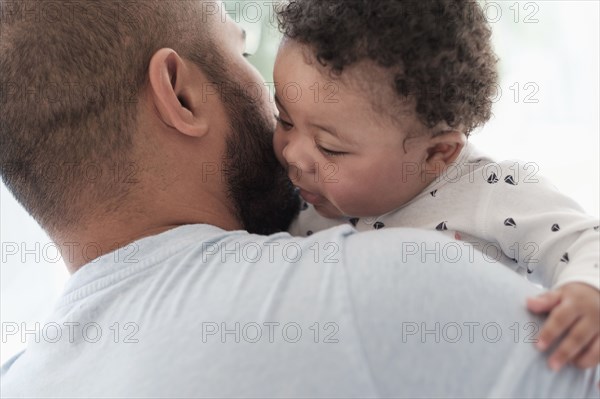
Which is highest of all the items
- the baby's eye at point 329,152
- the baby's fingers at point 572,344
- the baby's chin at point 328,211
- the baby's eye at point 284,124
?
the baby's eye at point 284,124

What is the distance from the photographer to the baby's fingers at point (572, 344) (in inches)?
30.4

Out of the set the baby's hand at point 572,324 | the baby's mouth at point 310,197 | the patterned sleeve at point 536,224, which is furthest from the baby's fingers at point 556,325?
the baby's mouth at point 310,197

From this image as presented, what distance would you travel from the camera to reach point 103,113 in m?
1.02

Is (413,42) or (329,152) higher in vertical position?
(413,42)

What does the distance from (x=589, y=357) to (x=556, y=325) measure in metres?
0.05

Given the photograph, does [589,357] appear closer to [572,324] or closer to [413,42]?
[572,324]

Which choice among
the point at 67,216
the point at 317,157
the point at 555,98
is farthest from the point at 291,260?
the point at 555,98

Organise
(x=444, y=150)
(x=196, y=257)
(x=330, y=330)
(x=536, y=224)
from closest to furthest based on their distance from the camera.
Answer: (x=330, y=330) → (x=196, y=257) → (x=536, y=224) → (x=444, y=150)

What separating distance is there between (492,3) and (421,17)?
2.26ft

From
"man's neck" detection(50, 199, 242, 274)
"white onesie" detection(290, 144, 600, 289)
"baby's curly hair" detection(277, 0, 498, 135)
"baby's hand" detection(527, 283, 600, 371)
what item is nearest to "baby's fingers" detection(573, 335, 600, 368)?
"baby's hand" detection(527, 283, 600, 371)

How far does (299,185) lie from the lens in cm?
116

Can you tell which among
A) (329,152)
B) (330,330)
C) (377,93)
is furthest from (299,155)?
(330,330)

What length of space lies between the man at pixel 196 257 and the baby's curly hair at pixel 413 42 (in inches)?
7.1

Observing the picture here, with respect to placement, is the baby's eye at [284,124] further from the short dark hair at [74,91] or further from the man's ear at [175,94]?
the short dark hair at [74,91]
